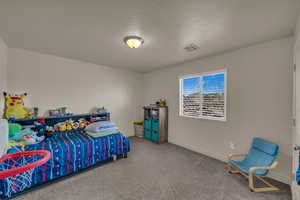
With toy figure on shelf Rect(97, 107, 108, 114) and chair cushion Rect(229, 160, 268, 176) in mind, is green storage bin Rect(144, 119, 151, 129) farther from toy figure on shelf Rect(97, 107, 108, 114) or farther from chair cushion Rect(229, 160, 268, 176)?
chair cushion Rect(229, 160, 268, 176)

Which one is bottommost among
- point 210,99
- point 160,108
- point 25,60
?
point 160,108

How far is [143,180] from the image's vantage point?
7.09 feet

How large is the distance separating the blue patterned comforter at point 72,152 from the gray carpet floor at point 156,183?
0.17m

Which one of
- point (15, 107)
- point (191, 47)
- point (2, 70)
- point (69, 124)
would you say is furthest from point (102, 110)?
point (191, 47)

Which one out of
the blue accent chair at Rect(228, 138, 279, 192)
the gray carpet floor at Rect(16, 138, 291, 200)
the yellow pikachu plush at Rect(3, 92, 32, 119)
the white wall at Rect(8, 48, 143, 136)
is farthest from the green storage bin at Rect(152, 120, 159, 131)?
the yellow pikachu plush at Rect(3, 92, 32, 119)

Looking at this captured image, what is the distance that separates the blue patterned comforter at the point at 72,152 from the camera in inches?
77.1

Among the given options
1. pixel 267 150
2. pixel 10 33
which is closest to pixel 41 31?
pixel 10 33

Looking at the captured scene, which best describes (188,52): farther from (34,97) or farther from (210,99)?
(34,97)

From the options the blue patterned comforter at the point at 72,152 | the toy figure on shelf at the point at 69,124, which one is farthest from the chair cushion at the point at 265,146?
the toy figure on shelf at the point at 69,124

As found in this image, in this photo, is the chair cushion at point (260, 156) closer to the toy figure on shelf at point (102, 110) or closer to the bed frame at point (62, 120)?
the bed frame at point (62, 120)

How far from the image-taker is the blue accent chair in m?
1.90

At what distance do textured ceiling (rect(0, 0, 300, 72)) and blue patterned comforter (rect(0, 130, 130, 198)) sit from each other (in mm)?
1877

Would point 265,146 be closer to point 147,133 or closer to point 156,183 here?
point 156,183

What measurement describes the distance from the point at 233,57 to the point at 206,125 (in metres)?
1.63
